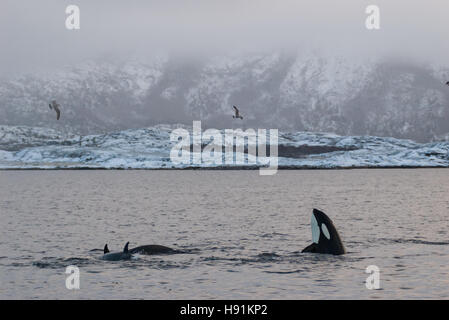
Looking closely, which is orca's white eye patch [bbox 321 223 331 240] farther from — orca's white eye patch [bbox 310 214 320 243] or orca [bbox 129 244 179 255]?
orca [bbox 129 244 179 255]

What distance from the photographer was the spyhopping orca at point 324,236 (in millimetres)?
33500

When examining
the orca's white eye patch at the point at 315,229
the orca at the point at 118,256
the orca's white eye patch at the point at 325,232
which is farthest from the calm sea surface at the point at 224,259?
the orca's white eye patch at the point at 325,232

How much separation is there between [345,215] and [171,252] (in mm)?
38078

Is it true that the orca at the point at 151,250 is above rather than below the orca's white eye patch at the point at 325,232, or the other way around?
below

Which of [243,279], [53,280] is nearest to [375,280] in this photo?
[243,279]

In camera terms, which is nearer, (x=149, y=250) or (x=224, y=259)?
(x=224, y=259)

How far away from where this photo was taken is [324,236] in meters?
35.7

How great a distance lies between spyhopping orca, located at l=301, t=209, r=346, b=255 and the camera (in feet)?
110

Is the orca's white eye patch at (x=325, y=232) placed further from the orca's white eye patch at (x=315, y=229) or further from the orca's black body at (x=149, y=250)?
the orca's black body at (x=149, y=250)

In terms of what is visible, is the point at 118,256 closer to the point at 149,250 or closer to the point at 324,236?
the point at 149,250

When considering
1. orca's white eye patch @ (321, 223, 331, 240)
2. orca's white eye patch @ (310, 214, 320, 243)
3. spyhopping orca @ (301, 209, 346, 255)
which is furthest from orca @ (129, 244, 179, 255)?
orca's white eye patch @ (321, 223, 331, 240)

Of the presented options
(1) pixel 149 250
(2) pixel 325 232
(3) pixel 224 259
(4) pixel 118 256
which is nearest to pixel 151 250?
(1) pixel 149 250
